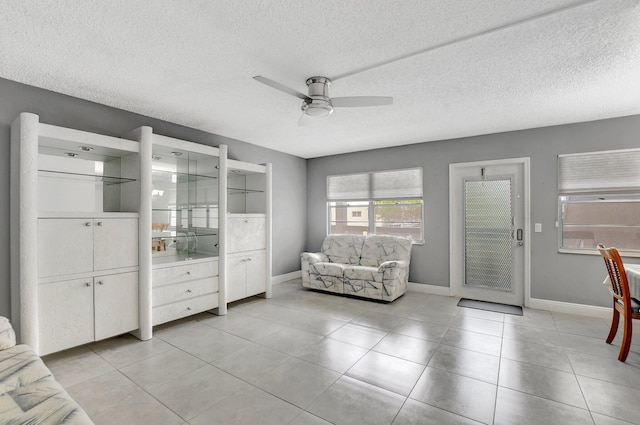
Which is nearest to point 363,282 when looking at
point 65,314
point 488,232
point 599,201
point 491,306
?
point 491,306

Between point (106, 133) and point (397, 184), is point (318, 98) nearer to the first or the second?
point (106, 133)

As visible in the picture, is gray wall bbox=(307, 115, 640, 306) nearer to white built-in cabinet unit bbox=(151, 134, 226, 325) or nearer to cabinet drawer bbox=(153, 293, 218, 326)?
white built-in cabinet unit bbox=(151, 134, 226, 325)

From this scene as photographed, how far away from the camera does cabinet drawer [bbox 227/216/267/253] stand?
4.33 meters

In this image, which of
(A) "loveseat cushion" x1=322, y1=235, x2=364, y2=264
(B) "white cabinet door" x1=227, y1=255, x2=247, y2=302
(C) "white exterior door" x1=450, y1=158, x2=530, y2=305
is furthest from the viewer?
(A) "loveseat cushion" x1=322, y1=235, x2=364, y2=264

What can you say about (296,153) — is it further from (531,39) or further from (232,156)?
(531,39)

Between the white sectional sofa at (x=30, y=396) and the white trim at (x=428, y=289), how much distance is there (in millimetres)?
4728

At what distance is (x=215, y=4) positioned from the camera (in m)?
1.81

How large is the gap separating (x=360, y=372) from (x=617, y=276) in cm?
262

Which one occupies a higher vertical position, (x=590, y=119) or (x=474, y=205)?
(x=590, y=119)

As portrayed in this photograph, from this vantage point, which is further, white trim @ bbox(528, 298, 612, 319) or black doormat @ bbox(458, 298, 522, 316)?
black doormat @ bbox(458, 298, 522, 316)

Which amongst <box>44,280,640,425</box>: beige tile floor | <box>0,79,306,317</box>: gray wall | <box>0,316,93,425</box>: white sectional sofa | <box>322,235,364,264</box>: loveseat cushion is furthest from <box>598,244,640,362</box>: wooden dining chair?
<box>0,79,306,317</box>: gray wall

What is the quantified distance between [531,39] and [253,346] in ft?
11.6

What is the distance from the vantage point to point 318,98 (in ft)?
8.81

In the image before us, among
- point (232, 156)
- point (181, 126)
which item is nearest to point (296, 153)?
point (232, 156)
